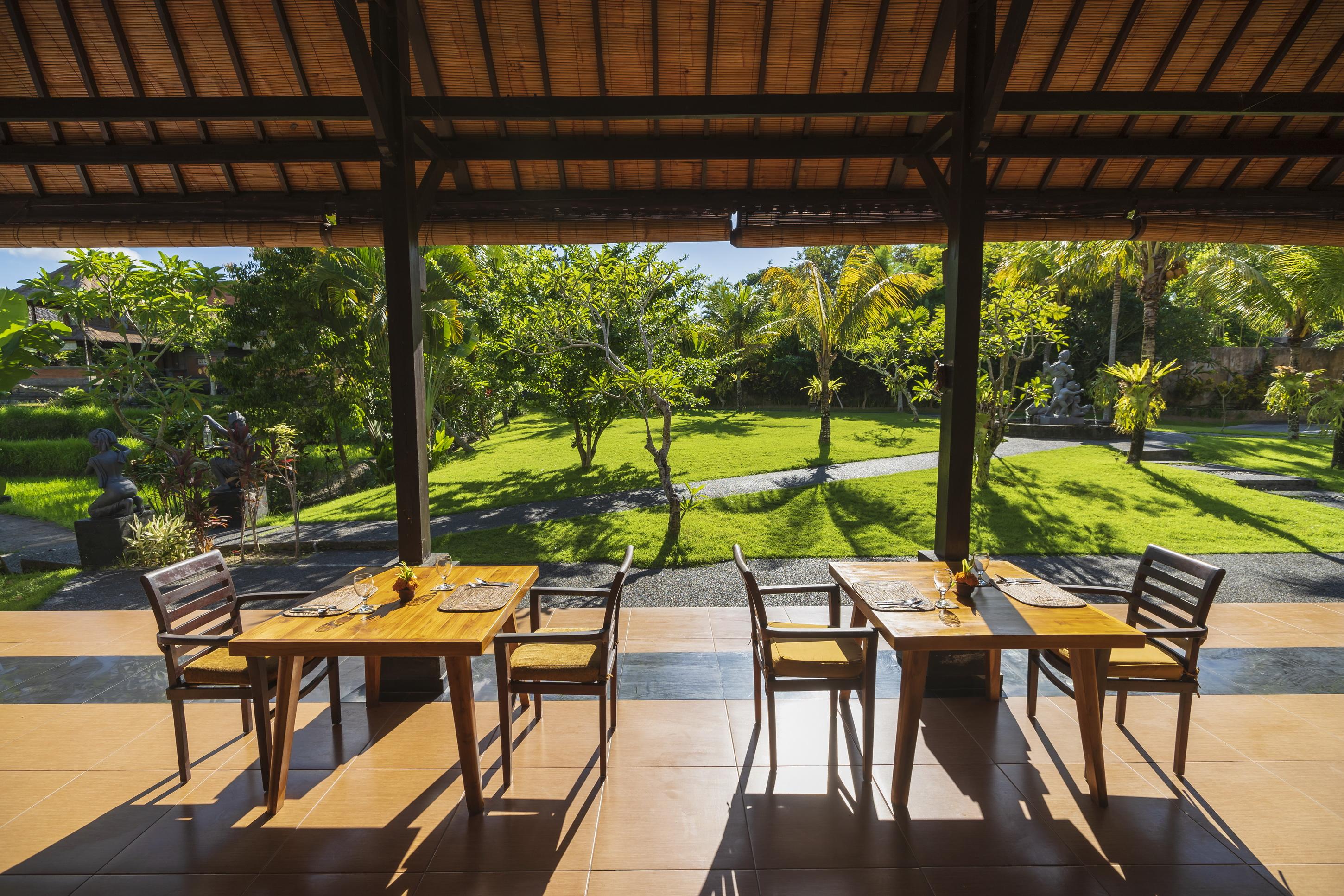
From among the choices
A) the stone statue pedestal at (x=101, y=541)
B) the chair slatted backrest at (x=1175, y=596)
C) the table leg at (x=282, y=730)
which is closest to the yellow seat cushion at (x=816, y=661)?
the chair slatted backrest at (x=1175, y=596)

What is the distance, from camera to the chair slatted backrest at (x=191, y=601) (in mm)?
3080

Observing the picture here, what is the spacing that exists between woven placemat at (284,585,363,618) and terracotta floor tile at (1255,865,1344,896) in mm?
4033

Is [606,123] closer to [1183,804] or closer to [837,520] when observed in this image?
[1183,804]

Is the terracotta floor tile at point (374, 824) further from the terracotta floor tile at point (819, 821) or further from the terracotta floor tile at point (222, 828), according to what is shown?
the terracotta floor tile at point (819, 821)

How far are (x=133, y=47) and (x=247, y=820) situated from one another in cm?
457

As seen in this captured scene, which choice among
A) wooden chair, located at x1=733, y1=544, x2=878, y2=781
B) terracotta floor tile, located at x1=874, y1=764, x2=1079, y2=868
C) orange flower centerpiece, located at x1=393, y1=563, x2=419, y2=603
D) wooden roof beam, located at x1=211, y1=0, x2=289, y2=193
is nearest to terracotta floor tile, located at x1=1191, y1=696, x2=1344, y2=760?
terracotta floor tile, located at x1=874, y1=764, x2=1079, y2=868

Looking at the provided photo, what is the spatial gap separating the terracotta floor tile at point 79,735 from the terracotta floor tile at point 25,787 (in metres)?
0.05

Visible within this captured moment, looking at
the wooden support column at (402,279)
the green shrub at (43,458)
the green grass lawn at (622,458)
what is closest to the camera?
the wooden support column at (402,279)

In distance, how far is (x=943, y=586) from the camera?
339 cm

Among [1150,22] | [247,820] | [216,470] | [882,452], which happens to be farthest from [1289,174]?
[216,470]

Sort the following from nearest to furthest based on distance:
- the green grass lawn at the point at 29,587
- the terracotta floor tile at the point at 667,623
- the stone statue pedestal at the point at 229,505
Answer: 1. the terracotta floor tile at the point at 667,623
2. the green grass lawn at the point at 29,587
3. the stone statue pedestal at the point at 229,505

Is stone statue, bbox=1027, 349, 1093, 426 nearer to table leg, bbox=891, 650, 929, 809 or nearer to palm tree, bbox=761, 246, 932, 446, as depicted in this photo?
palm tree, bbox=761, 246, 932, 446

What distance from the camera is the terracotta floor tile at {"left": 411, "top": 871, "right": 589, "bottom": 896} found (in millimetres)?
2436

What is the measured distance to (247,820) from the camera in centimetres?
287
